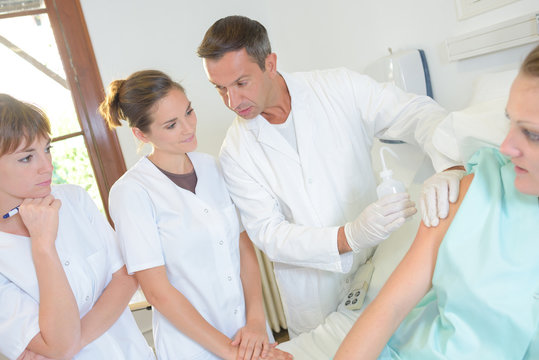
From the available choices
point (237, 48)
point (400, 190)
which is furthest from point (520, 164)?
point (237, 48)

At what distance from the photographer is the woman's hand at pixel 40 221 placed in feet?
3.90

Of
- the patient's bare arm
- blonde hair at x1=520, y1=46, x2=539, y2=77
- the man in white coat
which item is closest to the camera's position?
blonde hair at x1=520, y1=46, x2=539, y2=77

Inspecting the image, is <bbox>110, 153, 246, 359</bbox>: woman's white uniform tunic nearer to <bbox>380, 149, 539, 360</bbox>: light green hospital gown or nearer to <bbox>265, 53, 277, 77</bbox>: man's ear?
<bbox>265, 53, 277, 77</bbox>: man's ear

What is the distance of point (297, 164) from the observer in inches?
62.2

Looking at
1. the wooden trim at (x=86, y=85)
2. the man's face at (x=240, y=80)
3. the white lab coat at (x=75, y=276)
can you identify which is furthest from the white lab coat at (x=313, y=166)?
the wooden trim at (x=86, y=85)

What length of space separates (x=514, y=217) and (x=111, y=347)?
1.17 meters

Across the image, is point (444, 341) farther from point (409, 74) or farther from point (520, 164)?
point (409, 74)

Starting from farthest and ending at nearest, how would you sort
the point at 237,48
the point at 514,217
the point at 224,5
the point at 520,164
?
1. the point at 224,5
2. the point at 237,48
3. the point at 514,217
4. the point at 520,164

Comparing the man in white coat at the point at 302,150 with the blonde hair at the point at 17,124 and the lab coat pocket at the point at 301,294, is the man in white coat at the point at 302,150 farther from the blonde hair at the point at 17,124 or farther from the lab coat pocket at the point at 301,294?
the blonde hair at the point at 17,124

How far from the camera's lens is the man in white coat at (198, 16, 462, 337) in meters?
1.46

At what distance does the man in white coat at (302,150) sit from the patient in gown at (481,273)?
31 cm

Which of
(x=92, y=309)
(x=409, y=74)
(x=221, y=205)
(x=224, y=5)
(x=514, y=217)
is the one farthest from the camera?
(x=224, y=5)

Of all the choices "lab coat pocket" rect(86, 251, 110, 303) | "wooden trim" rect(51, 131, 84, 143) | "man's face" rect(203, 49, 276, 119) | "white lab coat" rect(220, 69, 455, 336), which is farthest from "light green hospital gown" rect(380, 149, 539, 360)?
"wooden trim" rect(51, 131, 84, 143)

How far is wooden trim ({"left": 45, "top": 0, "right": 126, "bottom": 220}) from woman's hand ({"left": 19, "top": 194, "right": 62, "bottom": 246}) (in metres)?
1.32
